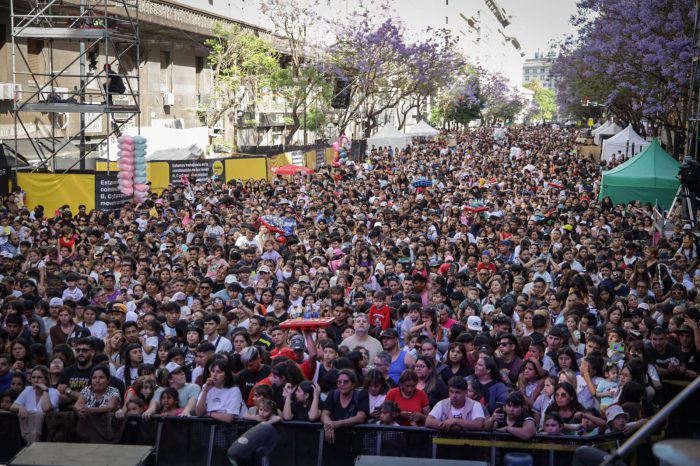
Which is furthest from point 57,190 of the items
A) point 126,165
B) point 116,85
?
point 116,85

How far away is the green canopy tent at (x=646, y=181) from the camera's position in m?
22.4

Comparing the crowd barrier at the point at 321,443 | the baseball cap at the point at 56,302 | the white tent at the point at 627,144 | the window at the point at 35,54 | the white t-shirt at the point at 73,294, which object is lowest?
the crowd barrier at the point at 321,443

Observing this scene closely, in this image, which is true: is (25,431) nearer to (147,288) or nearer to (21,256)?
(147,288)

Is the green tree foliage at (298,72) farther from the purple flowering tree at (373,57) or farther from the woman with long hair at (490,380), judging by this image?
the woman with long hair at (490,380)

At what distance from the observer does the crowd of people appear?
739 cm

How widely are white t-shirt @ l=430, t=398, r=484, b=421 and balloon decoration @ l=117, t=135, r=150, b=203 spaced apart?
14482 millimetres

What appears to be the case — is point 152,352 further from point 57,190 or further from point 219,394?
point 57,190

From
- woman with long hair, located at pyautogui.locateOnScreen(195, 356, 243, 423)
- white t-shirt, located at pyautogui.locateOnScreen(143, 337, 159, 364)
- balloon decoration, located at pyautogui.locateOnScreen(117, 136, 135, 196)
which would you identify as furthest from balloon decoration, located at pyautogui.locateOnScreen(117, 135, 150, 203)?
woman with long hair, located at pyautogui.locateOnScreen(195, 356, 243, 423)

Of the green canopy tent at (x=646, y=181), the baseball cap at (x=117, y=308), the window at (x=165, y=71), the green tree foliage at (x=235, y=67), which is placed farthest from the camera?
the green tree foliage at (x=235, y=67)

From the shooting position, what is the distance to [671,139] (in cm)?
3912

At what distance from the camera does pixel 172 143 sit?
29.9 meters

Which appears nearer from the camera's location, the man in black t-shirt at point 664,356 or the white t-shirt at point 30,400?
the white t-shirt at point 30,400

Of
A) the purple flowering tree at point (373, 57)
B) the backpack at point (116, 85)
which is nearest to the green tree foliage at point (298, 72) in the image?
the purple flowering tree at point (373, 57)

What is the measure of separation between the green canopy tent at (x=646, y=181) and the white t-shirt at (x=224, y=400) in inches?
683
